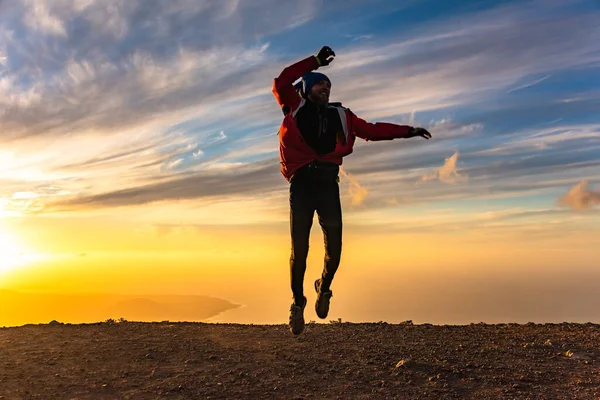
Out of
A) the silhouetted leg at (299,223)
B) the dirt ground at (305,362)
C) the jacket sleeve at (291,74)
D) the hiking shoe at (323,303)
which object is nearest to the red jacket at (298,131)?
the jacket sleeve at (291,74)

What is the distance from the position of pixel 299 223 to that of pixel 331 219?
1.54 feet

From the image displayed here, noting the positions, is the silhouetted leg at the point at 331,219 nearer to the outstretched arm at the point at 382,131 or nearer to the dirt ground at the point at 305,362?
the outstretched arm at the point at 382,131

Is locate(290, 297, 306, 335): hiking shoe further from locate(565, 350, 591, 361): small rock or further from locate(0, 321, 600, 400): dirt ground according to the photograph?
locate(565, 350, 591, 361): small rock

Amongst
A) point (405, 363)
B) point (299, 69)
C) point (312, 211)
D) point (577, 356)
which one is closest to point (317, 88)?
point (299, 69)

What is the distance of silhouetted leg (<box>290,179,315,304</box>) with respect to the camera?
7461 millimetres

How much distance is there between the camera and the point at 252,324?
12055mm

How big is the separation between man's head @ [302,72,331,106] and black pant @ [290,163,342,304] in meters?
0.91

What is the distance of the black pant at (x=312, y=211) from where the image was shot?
7441 mm

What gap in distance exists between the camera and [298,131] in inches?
287

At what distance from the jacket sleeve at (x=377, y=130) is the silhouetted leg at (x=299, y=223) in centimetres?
112

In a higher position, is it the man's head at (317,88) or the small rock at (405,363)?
the man's head at (317,88)

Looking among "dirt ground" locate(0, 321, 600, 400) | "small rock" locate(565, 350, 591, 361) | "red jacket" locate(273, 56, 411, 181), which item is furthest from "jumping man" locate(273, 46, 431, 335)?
"small rock" locate(565, 350, 591, 361)

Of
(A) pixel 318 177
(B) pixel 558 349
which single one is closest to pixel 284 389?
(A) pixel 318 177

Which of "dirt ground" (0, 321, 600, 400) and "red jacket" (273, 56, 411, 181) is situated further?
"dirt ground" (0, 321, 600, 400)
